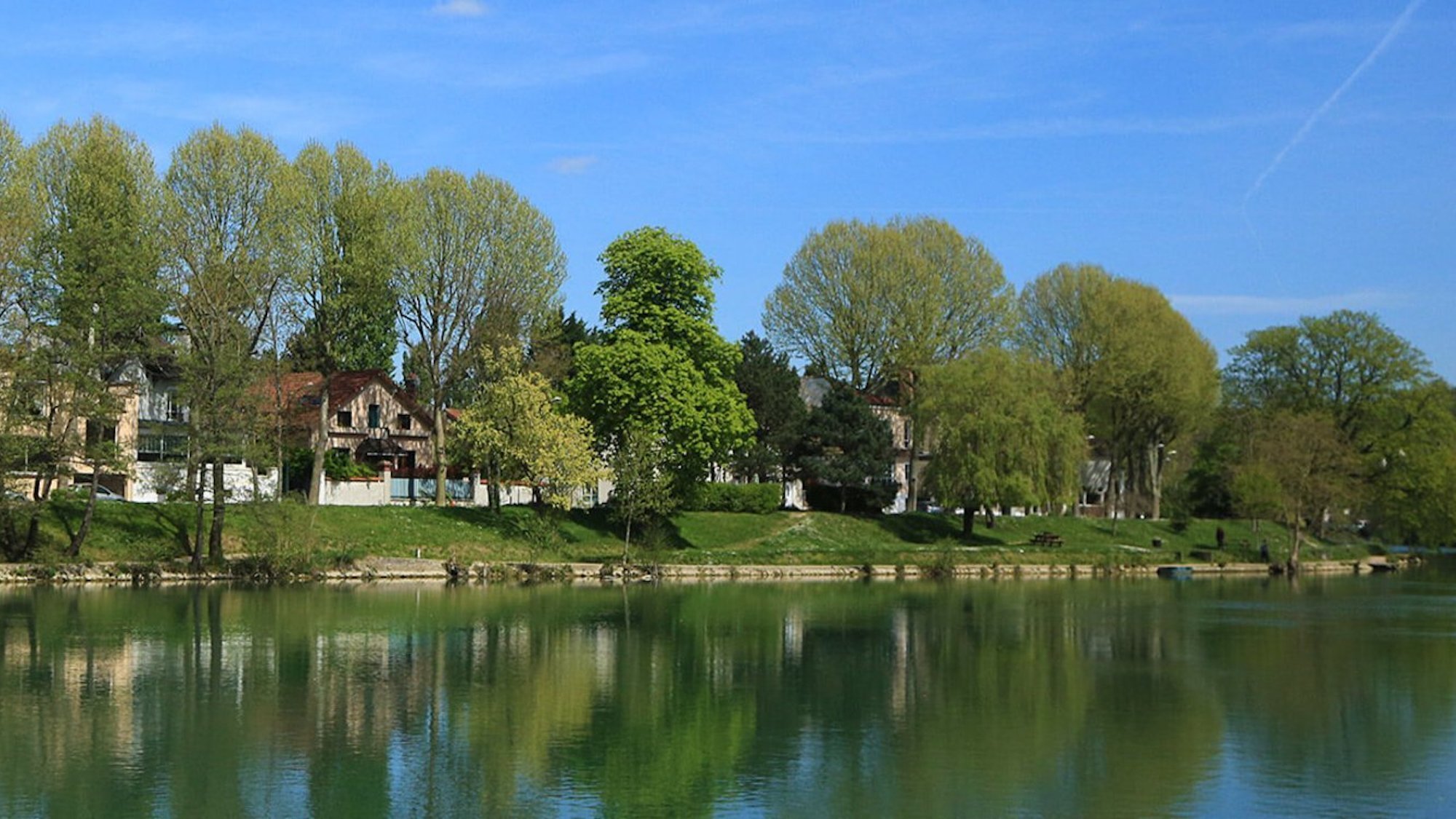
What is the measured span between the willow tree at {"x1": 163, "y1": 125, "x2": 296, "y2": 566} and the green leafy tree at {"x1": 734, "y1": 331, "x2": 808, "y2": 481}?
3159 centimetres

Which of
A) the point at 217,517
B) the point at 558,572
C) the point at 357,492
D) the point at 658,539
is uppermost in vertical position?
the point at 357,492

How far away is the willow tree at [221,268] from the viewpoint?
58.9 m

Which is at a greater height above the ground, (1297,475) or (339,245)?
(339,245)

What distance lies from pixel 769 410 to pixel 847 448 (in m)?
6.84

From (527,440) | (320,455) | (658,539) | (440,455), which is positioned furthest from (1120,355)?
(320,455)

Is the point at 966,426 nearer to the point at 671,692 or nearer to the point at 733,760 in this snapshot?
the point at 671,692

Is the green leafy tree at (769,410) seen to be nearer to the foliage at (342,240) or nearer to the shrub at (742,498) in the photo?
the shrub at (742,498)

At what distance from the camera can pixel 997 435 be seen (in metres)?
79.4

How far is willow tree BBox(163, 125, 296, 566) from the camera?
58.9 meters

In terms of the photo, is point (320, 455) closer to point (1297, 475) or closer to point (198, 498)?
point (198, 498)

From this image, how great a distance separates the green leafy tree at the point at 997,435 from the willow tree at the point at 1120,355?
10.7 m

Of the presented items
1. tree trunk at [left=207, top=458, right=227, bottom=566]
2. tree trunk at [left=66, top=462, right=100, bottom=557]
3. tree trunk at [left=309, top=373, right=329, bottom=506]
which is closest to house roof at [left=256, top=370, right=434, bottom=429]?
tree trunk at [left=309, top=373, right=329, bottom=506]

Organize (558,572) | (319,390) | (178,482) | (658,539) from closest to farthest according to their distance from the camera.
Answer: (178,482)
(558,572)
(658,539)
(319,390)

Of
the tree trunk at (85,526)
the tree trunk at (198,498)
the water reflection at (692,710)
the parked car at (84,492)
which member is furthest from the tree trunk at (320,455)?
the water reflection at (692,710)
